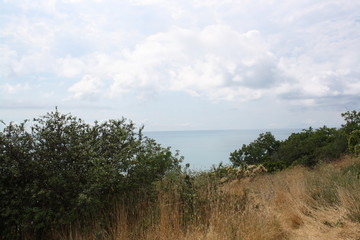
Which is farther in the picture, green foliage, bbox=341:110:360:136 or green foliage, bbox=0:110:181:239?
green foliage, bbox=341:110:360:136

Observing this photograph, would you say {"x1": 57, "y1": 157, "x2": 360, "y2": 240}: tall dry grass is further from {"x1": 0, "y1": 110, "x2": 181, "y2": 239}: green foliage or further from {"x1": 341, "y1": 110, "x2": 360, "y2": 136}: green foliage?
{"x1": 341, "y1": 110, "x2": 360, "y2": 136}: green foliage

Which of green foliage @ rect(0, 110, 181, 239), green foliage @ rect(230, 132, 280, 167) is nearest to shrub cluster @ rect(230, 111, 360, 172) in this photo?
green foliage @ rect(230, 132, 280, 167)

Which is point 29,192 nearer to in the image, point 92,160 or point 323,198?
point 92,160

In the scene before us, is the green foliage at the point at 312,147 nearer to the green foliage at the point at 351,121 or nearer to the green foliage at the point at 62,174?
the green foliage at the point at 351,121

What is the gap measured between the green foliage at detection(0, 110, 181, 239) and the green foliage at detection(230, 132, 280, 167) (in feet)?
35.4

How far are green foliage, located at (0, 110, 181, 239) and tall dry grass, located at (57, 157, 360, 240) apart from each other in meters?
0.33

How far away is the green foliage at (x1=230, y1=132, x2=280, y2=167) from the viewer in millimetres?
15859

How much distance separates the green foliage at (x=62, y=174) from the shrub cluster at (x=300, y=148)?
6.99 m

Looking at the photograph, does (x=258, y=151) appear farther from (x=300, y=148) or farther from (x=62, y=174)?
(x=62, y=174)

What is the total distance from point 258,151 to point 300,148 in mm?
2227

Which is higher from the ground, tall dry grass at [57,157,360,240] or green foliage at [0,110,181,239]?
green foliage at [0,110,181,239]

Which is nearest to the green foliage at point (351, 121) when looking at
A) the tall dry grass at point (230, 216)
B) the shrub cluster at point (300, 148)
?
the shrub cluster at point (300, 148)

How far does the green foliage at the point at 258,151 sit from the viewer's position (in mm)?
15859

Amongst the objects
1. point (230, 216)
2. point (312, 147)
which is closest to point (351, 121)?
point (312, 147)
